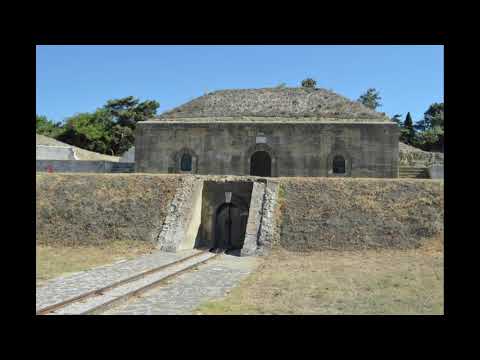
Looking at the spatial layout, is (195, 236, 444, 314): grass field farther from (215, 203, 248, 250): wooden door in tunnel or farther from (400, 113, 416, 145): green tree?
(400, 113, 416, 145): green tree

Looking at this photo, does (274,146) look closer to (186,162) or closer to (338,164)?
(338,164)

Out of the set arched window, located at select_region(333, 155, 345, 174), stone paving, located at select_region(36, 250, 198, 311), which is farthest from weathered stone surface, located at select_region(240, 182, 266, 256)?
arched window, located at select_region(333, 155, 345, 174)

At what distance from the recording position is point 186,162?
27.6 m

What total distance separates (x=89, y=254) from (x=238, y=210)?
815cm

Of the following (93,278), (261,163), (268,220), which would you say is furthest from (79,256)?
(261,163)

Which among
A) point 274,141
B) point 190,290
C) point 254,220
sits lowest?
point 190,290

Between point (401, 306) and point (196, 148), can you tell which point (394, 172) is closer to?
point (196, 148)

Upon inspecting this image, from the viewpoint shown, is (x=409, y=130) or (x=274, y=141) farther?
(x=409, y=130)

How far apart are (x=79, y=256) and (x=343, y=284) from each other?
9371 mm

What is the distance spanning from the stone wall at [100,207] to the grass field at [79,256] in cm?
51

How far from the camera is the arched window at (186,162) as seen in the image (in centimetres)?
2755

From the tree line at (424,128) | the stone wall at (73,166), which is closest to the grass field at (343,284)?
the stone wall at (73,166)

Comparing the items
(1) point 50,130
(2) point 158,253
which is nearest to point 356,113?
(2) point 158,253

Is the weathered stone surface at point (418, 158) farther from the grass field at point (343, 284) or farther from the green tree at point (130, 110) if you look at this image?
the green tree at point (130, 110)
